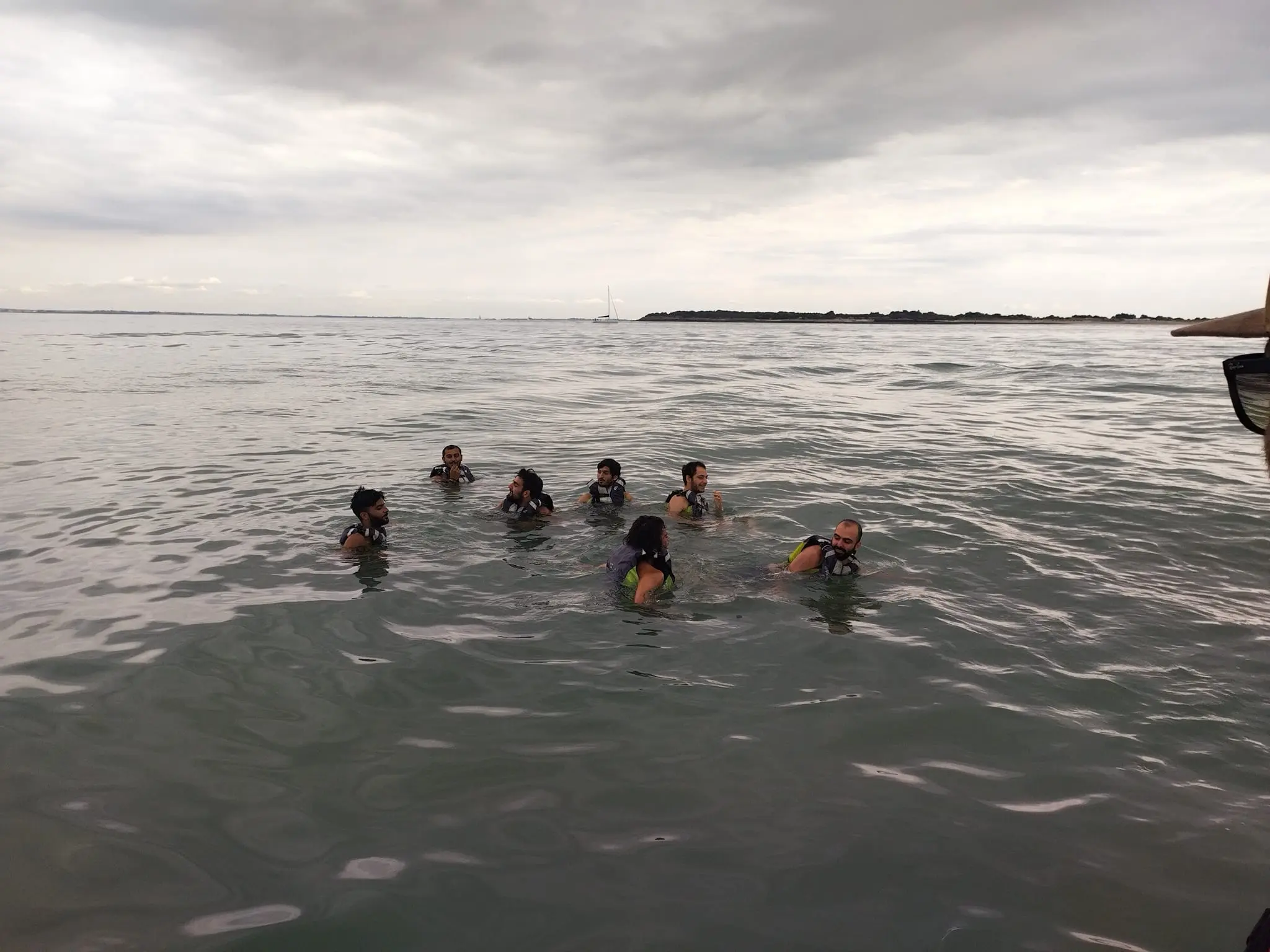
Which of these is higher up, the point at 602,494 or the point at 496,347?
the point at 496,347

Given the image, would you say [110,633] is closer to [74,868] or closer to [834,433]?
[74,868]

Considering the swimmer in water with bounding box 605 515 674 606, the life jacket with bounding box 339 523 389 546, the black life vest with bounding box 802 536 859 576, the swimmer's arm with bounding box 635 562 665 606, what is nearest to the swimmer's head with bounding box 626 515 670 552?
the swimmer in water with bounding box 605 515 674 606

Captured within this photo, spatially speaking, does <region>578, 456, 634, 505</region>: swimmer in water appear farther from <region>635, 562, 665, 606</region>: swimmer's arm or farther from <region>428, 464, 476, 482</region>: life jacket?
<region>635, 562, 665, 606</region>: swimmer's arm

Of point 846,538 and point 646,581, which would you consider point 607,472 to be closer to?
point 646,581

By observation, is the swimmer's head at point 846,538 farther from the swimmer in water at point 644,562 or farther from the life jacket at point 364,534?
the life jacket at point 364,534

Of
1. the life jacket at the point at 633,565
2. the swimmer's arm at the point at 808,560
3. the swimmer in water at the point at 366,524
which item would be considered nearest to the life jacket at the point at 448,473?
the swimmer in water at the point at 366,524

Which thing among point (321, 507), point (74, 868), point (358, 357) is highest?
point (358, 357)

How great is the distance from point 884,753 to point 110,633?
7.40 m

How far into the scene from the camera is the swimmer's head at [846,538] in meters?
8.49

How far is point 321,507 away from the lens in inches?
463

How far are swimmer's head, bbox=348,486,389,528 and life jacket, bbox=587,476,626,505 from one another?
353cm

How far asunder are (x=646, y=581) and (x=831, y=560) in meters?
2.36

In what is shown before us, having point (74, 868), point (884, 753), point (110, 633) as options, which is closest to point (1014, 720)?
point (884, 753)

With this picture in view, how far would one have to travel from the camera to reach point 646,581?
809 cm
